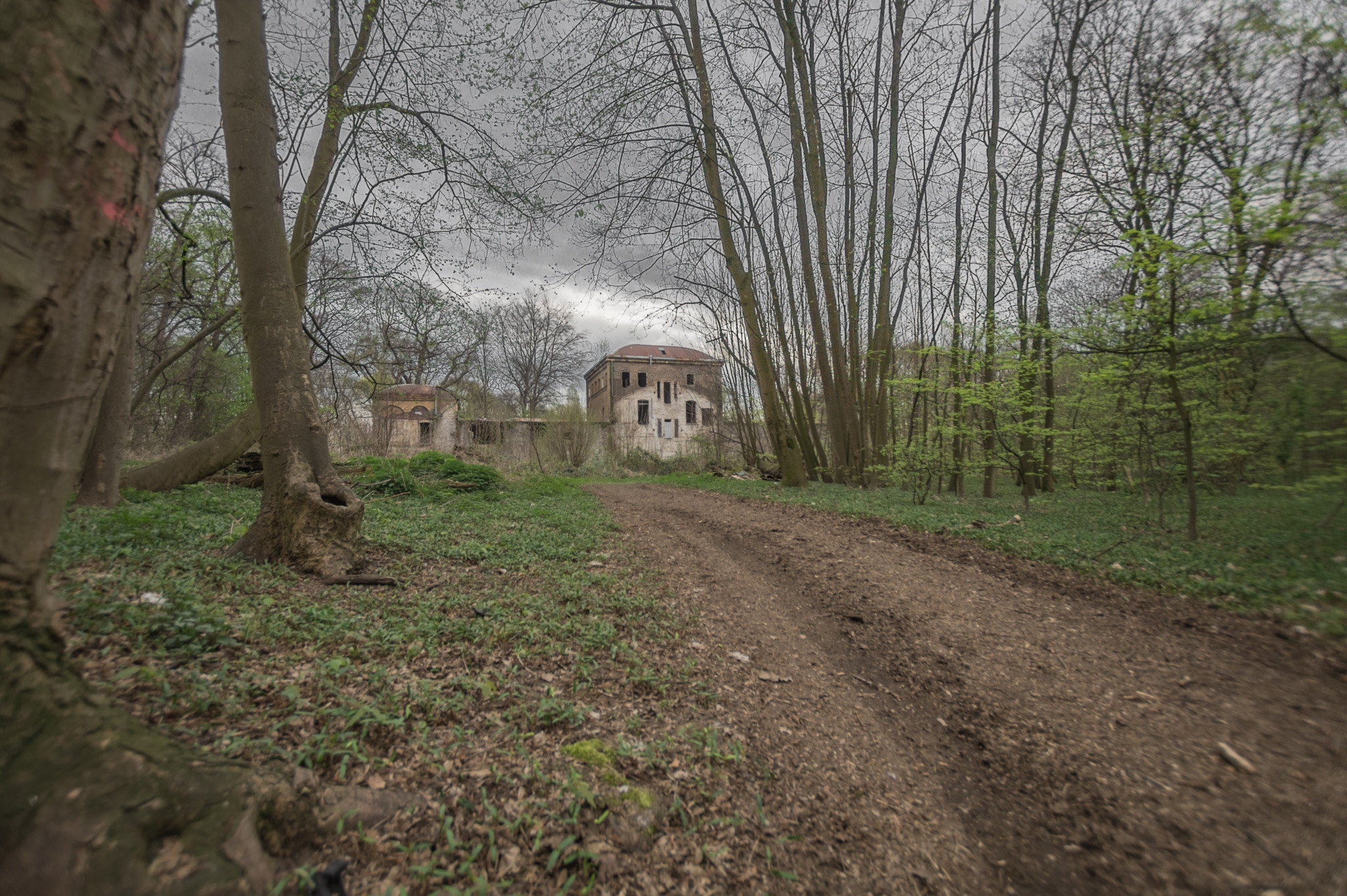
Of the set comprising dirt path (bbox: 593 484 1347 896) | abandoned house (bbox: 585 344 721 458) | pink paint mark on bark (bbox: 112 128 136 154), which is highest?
abandoned house (bbox: 585 344 721 458)

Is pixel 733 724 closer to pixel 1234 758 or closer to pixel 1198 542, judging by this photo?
pixel 1234 758

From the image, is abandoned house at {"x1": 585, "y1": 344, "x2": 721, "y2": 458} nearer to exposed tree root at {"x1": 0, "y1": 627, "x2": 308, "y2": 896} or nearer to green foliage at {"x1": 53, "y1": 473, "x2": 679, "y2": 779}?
green foliage at {"x1": 53, "y1": 473, "x2": 679, "y2": 779}

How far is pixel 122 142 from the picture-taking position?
4.81 ft

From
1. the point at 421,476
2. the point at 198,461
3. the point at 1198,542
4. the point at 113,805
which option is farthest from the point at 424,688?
the point at 421,476

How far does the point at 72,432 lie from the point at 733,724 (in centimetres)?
265

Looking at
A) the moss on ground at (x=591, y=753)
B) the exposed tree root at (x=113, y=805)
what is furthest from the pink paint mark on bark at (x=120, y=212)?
the moss on ground at (x=591, y=753)

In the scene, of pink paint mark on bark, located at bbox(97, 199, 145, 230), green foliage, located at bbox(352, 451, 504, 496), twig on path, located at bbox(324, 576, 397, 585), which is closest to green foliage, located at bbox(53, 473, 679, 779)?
twig on path, located at bbox(324, 576, 397, 585)

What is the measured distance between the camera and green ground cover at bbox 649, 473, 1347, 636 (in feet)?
13.0

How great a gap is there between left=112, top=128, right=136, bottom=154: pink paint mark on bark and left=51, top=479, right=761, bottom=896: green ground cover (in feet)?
5.46

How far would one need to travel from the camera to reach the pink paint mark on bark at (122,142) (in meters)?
1.44

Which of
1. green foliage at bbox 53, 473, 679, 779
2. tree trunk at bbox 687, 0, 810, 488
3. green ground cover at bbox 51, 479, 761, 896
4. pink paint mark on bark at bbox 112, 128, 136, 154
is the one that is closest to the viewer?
pink paint mark on bark at bbox 112, 128, 136, 154

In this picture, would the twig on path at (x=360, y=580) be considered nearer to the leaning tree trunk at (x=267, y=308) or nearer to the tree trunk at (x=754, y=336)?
the leaning tree trunk at (x=267, y=308)

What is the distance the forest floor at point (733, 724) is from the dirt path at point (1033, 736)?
1cm

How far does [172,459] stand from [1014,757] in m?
10.4
